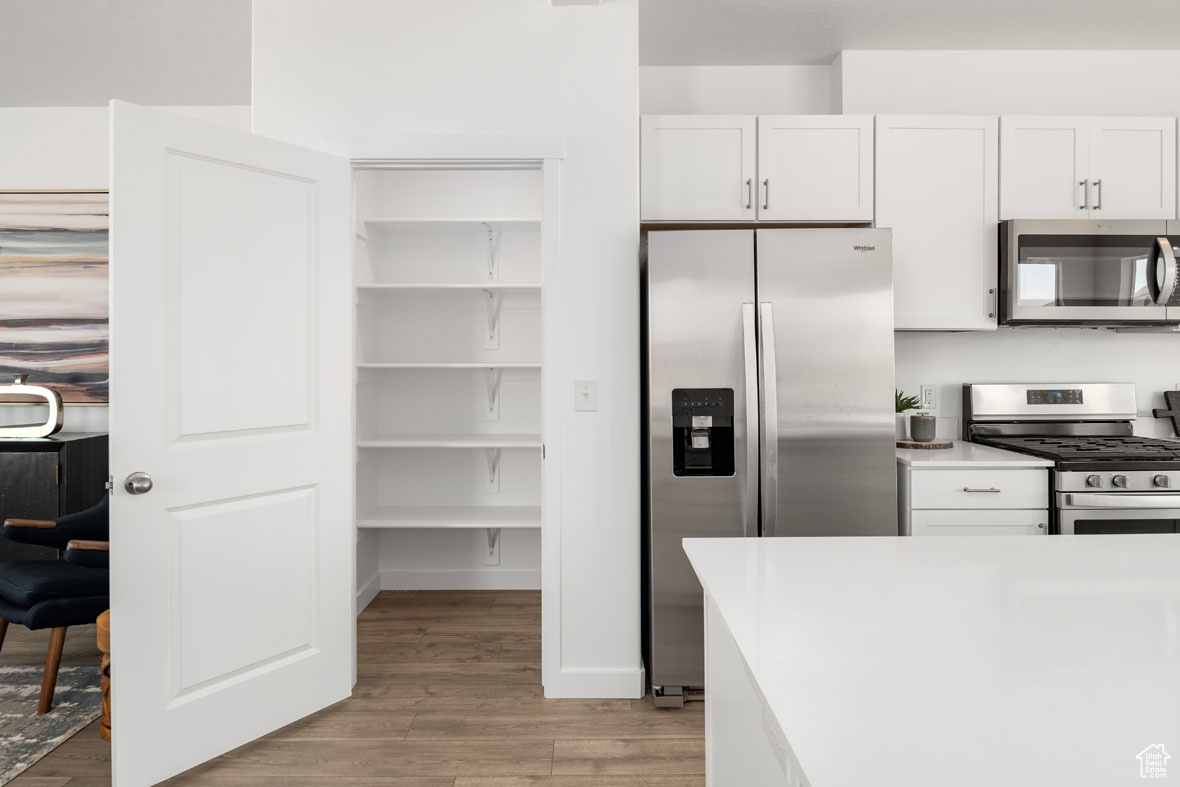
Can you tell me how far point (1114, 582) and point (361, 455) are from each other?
319 centimetres

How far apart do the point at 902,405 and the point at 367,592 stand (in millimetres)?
2725

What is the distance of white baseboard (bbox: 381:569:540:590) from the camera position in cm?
391

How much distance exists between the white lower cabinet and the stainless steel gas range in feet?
0.24

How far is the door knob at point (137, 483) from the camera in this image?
199 cm

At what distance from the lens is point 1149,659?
0.88 metres

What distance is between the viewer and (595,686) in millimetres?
2633

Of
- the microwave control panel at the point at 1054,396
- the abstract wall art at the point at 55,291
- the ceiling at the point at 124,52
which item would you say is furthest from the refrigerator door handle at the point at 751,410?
the abstract wall art at the point at 55,291

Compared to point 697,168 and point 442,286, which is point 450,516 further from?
point 697,168

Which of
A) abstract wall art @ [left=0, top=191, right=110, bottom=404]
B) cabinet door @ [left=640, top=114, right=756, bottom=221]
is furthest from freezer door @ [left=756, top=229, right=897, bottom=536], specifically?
abstract wall art @ [left=0, top=191, right=110, bottom=404]

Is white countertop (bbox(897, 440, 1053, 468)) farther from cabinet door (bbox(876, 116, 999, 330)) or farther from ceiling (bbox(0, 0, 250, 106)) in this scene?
ceiling (bbox(0, 0, 250, 106))

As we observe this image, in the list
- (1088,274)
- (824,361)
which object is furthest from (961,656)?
(1088,274)

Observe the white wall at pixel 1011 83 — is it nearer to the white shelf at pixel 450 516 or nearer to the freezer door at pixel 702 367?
the freezer door at pixel 702 367

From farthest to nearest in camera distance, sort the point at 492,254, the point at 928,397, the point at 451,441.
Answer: the point at 492,254, the point at 451,441, the point at 928,397

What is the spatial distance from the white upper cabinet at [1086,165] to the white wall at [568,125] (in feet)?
5.29
